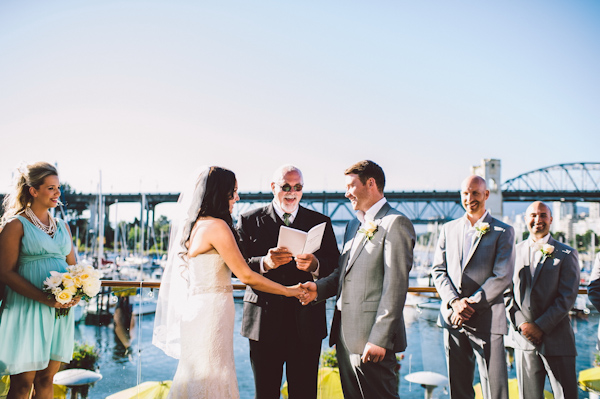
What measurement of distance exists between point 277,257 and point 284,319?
46 cm

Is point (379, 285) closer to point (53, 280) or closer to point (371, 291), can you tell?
point (371, 291)

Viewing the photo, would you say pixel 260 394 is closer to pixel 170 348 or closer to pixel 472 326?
pixel 170 348

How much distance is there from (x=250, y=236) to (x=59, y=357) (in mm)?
1434

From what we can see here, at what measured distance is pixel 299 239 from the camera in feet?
9.02

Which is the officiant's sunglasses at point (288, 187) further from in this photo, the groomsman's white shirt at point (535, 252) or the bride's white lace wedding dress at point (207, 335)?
the groomsman's white shirt at point (535, 252)

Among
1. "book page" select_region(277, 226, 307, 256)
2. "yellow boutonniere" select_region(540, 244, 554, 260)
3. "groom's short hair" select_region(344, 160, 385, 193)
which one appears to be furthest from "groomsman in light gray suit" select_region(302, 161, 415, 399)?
"yellow boutonniere" select_region(540, 244, 554, 260)

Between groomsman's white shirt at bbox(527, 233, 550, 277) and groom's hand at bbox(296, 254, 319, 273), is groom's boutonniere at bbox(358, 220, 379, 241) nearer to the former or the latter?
groom's hand at bbox(296, 254, 319, 273)

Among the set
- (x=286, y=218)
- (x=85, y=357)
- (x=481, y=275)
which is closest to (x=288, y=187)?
(x=286, y=218)

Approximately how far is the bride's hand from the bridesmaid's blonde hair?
66.3 inches

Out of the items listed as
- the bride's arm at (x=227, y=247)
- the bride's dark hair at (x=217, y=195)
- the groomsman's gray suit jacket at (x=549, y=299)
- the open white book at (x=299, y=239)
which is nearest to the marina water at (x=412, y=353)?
the groomsman's gray suit jacket at (x=549, y=299)

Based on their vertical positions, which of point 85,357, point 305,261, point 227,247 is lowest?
point 85,357

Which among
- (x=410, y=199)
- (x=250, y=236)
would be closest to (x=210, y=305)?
(x=250, y=236)

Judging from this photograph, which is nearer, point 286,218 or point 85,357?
point 286,218

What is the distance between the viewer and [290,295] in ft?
9.12
